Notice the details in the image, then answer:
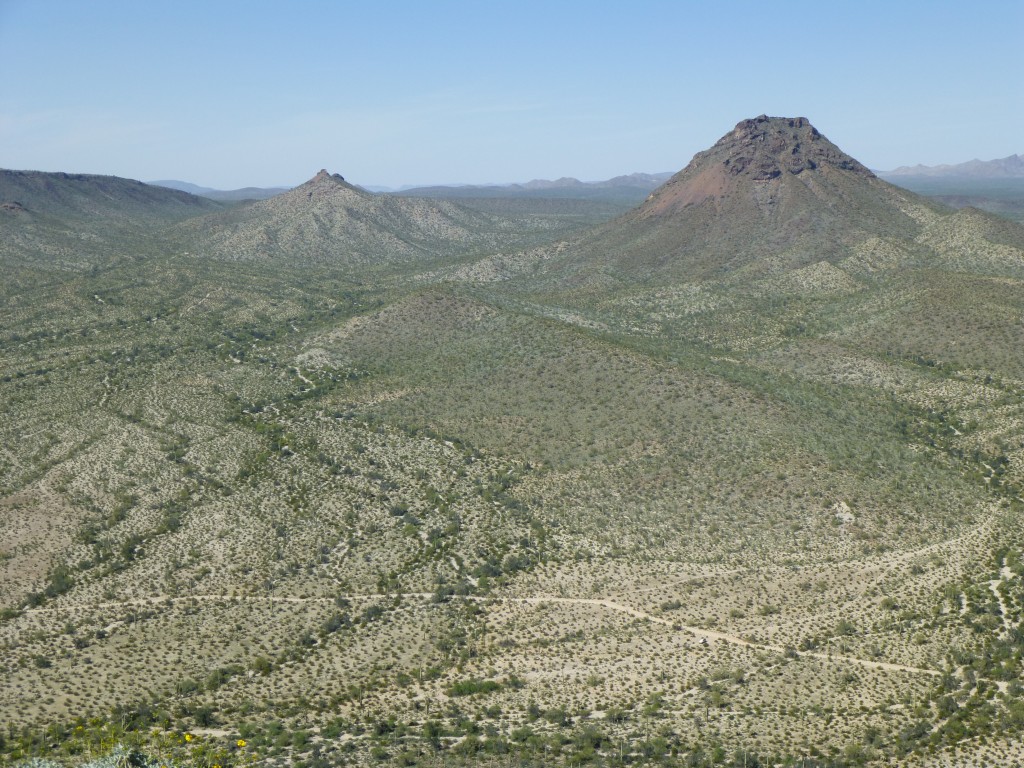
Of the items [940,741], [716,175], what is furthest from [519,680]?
[716,175]

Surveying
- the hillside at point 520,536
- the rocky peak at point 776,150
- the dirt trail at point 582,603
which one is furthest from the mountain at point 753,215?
the dirt trail at point 582,603

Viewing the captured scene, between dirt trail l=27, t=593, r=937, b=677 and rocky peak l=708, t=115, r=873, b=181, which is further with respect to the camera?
rocky peak l=708, t=115, r=873, b=181

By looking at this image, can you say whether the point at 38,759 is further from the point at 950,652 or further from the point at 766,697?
the point at 950,652

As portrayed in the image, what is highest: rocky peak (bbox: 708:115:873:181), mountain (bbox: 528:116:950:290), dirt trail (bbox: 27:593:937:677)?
rocky peak (bbox: 708:115:873:181)

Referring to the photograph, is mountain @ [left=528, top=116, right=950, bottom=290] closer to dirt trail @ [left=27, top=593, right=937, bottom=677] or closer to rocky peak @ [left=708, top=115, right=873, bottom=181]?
rocky peak @ [left=708, top=115, right=873, bottom=181]

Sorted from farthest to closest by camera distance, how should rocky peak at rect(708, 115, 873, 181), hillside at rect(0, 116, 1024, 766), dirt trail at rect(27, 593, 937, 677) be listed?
rocky peak at rect(708, 115, 873, 181) < dirt trail at rect(27, 593, 937, 677) < hillside at rect(0, 116, 1024, 766)

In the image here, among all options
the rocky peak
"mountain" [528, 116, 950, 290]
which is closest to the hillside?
"mountain" [528, 116, 950, 290]

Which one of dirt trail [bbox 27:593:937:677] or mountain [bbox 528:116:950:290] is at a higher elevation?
mountain [bbox 528:116:950:290]

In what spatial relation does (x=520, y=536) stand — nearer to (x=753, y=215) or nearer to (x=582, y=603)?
(x=582, y=603)

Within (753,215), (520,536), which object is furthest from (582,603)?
(753,215)
